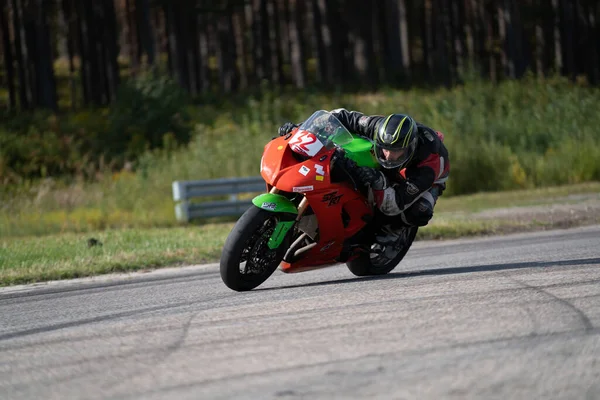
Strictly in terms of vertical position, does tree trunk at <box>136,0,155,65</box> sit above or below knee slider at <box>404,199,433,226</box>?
above

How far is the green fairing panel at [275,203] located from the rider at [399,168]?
71 cm

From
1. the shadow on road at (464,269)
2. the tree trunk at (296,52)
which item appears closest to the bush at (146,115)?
the tree trunk at (296,52)

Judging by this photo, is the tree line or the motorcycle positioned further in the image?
the tree line

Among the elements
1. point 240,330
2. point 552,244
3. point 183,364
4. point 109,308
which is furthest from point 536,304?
point 552,244

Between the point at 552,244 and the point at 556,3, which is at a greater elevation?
the point at 556,3

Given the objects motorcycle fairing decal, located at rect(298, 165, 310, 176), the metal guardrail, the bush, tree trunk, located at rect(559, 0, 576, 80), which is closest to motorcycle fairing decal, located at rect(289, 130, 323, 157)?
motorcycle fairing decal, located at rect(298, 165, 310, 176)

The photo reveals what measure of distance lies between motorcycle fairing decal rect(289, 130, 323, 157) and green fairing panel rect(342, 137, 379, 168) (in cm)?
39

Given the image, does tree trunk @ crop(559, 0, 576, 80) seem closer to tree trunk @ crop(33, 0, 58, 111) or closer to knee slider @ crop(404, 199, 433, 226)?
tree trunk @ crop(33, 0, 58, 111)

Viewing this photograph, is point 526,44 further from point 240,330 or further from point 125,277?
point 240,330

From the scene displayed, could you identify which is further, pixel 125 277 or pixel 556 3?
pixel 556 3

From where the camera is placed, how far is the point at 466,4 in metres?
65.1

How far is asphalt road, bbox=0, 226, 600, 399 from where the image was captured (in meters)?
4.24

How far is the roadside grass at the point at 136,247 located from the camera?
1088 centimetres

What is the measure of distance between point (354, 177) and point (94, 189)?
15095mm
